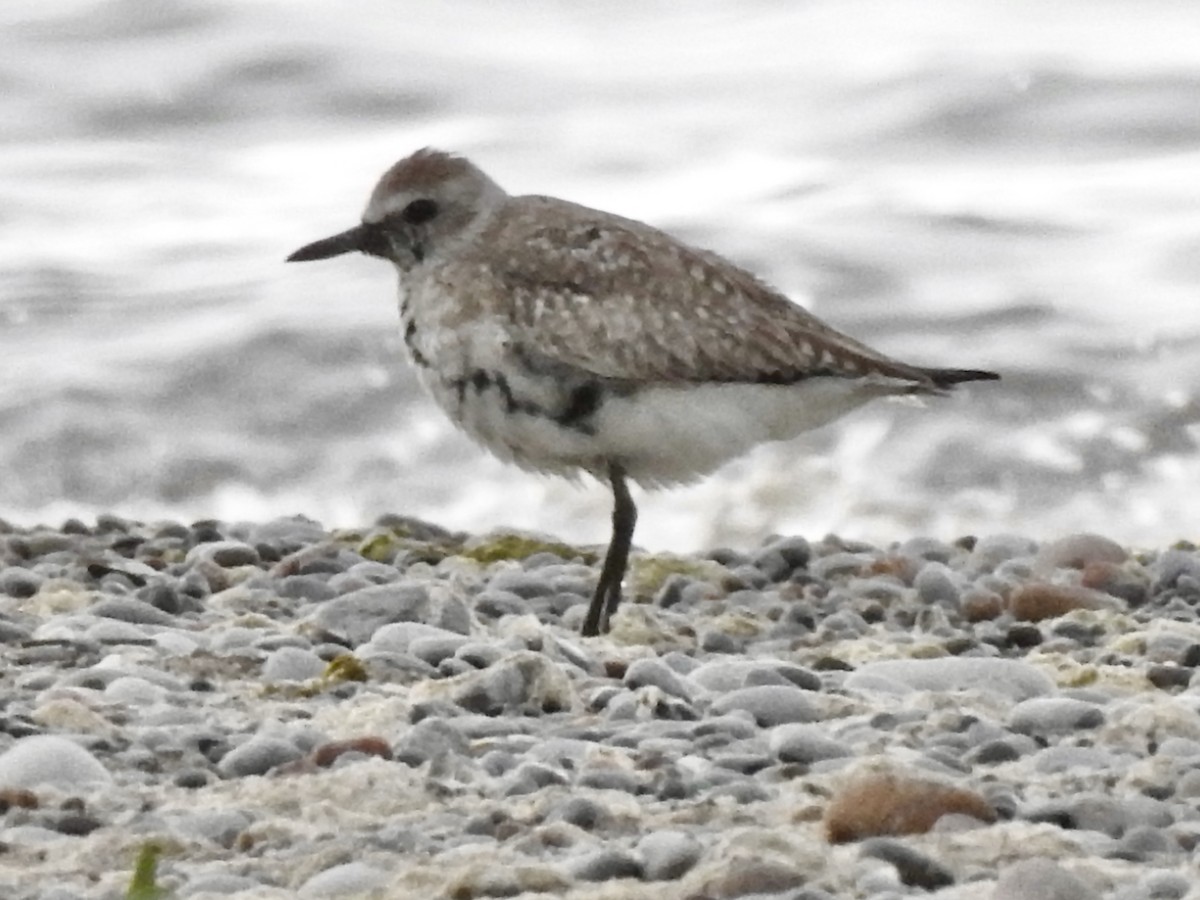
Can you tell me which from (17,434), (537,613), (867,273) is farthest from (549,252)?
(867,273)

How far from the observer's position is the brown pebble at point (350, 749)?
5.07m

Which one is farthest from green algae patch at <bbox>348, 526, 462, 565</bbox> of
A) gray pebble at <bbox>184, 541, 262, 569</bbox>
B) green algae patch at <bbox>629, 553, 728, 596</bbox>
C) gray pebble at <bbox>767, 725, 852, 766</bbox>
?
gray pebble at <bbox>767, 725, 852, 766</bbox>

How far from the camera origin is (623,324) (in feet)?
23.1

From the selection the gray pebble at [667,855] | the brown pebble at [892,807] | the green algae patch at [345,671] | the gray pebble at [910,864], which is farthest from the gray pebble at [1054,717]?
the green algae patch at [345,671]

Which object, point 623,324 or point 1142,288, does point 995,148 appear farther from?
point 623,324

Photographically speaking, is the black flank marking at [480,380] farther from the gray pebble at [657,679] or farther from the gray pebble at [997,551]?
the gray pebble at [997,551]

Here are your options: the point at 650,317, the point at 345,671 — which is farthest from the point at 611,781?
the point at 650,317

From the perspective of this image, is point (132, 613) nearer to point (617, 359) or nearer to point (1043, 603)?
point (617, 359)

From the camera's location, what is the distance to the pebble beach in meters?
4.32

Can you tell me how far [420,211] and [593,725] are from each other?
2569mm

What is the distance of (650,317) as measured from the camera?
7.08 metres

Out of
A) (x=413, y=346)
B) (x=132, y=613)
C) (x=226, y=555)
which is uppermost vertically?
(x=413, y=346)

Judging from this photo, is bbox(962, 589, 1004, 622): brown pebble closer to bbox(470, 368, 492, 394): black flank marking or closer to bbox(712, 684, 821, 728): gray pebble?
bbox(470, 368, 492, 394): black flank marking

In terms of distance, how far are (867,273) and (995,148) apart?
8.25 ft
